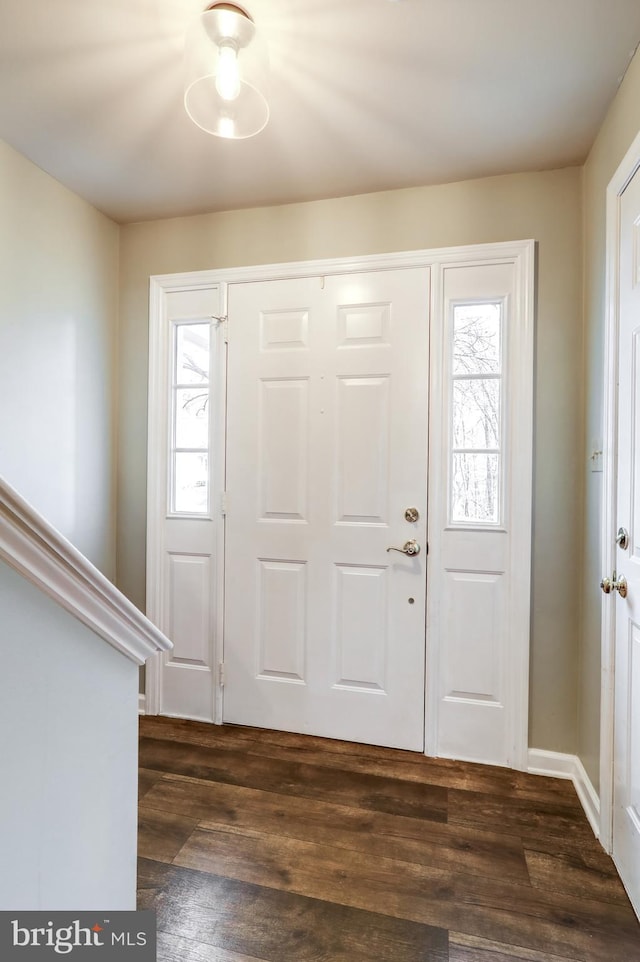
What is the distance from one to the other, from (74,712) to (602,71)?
230 centimetres

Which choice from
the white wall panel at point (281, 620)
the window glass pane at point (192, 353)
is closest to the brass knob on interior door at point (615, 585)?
the white wall panel at point (281, 620)

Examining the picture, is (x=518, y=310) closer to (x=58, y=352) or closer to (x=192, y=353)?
(x=192, y=353)

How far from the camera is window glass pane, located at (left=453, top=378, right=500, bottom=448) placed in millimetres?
2268

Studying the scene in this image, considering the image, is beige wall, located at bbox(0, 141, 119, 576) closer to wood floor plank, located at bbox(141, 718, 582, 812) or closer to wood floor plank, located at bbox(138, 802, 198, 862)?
wood floor plank, located at bbox(141, 718, 582, 812)

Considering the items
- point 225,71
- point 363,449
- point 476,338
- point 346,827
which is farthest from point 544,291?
point 346,827

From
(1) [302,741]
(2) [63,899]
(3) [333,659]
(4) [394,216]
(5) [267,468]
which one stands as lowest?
(1) [302,741]

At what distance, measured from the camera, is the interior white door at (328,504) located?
7.70 feet

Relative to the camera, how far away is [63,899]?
2.80 feet

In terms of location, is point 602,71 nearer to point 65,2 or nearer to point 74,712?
point 65,2

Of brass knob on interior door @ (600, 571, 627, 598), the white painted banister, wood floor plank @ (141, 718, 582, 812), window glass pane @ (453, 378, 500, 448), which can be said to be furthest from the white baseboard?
the white painted banister

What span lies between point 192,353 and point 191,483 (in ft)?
2.23

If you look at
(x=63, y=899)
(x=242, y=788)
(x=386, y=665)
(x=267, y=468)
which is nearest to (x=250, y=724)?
(x=242, y=788)

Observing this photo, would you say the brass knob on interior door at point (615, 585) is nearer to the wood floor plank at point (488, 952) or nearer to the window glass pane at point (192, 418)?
the wood floor plank at point (488, 952)

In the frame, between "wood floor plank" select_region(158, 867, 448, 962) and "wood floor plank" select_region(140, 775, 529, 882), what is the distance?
0.26 m
